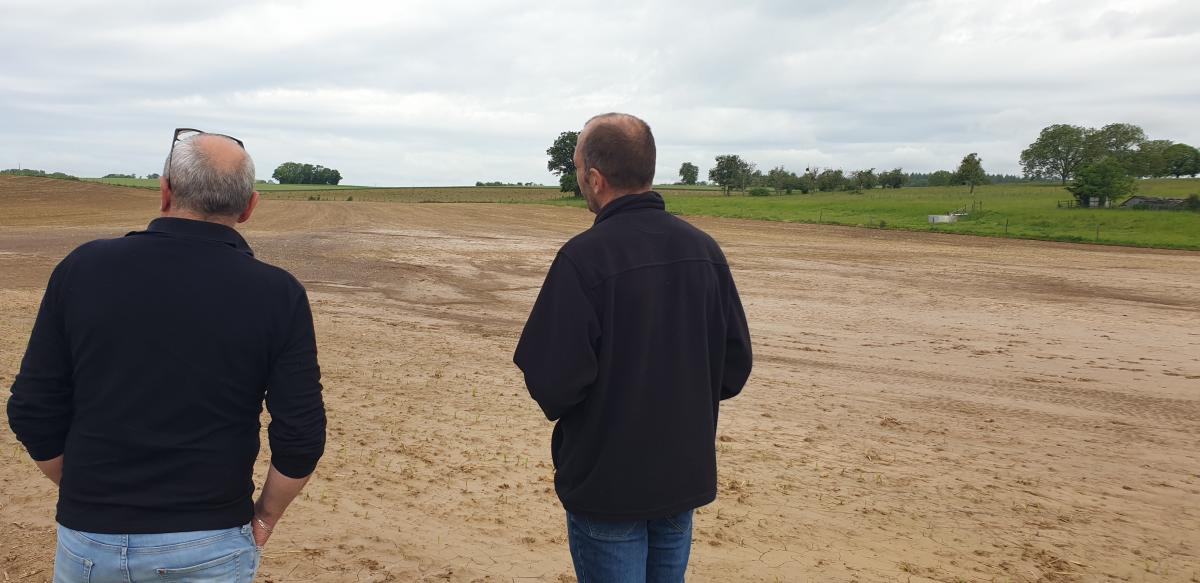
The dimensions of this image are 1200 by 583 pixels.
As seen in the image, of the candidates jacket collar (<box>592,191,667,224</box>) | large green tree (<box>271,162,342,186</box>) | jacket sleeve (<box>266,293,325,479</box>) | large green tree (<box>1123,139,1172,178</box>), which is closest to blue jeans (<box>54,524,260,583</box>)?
jacket sleeve (<box>266,293,325,479</box>)

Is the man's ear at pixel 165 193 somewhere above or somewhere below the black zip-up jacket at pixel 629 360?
above

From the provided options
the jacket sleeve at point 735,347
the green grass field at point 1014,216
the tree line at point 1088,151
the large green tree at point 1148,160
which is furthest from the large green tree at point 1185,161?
the jacket sleeve at point 735,347

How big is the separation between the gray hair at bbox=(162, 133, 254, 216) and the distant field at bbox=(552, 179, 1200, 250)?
33.5 m

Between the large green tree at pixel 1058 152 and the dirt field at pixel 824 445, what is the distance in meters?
61.7

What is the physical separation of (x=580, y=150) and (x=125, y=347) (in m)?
1.36

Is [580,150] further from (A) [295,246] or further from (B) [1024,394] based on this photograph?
(A) [295,246]

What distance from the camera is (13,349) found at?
369 inches

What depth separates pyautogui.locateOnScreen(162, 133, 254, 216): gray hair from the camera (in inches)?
83.4

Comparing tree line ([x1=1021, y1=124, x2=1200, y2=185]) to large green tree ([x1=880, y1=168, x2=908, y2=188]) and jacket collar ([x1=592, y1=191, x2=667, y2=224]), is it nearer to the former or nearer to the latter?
large green tree ([x1=880, y1=168, x2=908, y2=188])

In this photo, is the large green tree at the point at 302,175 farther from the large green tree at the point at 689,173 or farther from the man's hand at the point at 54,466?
the man's hand at the point at 54,466

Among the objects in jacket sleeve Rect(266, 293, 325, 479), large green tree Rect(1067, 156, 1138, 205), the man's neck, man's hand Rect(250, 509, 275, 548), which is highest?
large green tree Rect(1067, 156, 1138, 205)

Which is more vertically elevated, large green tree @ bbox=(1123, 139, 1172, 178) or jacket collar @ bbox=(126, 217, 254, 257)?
large green tree @ bbox=(1123, 139, 1172, 178)

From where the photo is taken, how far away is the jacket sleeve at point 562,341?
219 cm

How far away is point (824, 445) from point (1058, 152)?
76784mm
